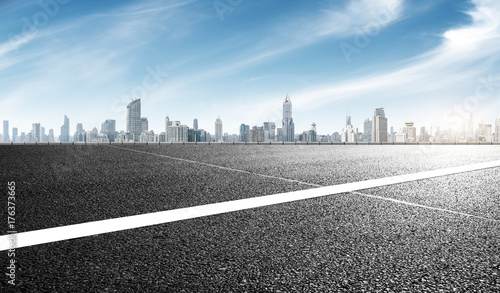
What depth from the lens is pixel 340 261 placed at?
2.13 m

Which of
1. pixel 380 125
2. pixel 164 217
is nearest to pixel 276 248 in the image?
pixel 164 217

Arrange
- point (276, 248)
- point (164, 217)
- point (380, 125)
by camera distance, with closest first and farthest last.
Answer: point (276, 248) → point (164, 217) → point (380, 125)

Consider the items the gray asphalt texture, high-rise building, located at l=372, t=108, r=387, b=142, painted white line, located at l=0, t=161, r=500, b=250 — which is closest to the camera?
the gray asphalt texture

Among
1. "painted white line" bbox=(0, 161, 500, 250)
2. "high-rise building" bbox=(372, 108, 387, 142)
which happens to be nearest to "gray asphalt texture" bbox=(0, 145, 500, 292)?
"painted white line" bbox=(0, 161, 500, 250)

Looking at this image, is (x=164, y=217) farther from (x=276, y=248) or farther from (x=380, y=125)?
(x=380, y=125)

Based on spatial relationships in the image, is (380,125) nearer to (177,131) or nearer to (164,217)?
(177,131)

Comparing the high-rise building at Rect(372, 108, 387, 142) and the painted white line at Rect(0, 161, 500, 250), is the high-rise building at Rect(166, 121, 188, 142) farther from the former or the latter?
the painted white line at Rect(0, 161, 500, 250)

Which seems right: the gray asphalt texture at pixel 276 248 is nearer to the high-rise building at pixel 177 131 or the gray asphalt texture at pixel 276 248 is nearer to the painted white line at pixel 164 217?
the painted white line at pixel 164 217

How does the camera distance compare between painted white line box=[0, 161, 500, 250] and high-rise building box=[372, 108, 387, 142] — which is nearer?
painted white line box=[0, 161, 500, 250]

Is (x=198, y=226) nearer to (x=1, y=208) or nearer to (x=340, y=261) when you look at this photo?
(x=340, y=261)

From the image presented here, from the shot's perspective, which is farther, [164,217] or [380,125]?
[380,125]

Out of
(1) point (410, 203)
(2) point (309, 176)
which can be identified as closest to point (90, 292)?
(1) point (410, 203)

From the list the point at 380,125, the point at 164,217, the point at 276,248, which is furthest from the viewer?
the point at 380,125

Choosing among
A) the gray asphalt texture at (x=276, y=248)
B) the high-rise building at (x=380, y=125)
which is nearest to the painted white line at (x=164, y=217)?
the gray asphalt texture at (x=276, y=248)
